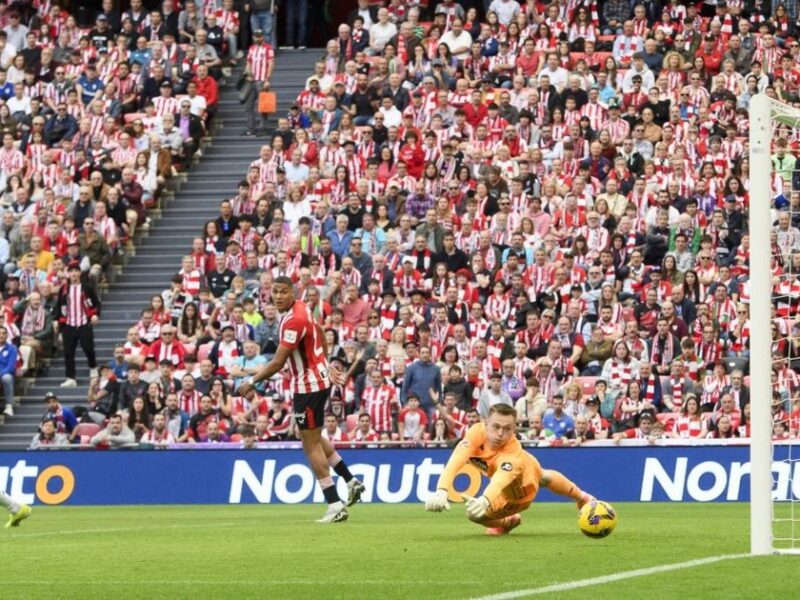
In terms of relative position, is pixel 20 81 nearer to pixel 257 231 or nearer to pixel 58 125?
pixel 58 125

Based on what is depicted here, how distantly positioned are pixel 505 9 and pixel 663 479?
43.5ft

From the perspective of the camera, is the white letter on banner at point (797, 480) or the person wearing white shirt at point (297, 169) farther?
the person wearing white shirt at point (297, 169)

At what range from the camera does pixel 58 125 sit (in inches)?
1329

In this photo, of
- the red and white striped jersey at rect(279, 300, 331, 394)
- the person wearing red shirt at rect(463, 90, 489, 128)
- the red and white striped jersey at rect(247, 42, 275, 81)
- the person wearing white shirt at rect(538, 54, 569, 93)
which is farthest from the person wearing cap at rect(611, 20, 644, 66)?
the red and white striped jersey at rect(279, 300, 331, 394)

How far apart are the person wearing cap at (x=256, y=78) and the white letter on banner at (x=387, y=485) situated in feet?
39.8

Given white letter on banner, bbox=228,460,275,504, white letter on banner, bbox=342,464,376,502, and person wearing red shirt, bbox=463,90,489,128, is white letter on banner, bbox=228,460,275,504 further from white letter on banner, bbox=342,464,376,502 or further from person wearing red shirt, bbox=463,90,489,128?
person wearing red shirt, bbox=463,90,489,128

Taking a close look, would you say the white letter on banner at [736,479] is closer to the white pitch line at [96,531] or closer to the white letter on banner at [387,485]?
the white letter on banner at [387,485]

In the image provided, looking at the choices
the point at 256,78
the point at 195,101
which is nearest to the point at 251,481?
the point at 195,101

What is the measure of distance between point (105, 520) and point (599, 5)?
1899 centimetres

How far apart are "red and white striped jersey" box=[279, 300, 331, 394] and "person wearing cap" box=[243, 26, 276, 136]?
708 inches

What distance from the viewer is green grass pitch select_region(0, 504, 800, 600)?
32.1 ft

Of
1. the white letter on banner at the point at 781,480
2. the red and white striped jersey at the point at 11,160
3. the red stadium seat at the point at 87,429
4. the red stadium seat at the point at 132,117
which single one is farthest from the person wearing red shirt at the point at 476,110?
the white letter on banner at the point at 781,480

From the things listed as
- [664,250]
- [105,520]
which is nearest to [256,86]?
[664,250]

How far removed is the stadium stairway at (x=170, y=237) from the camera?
2933cm
